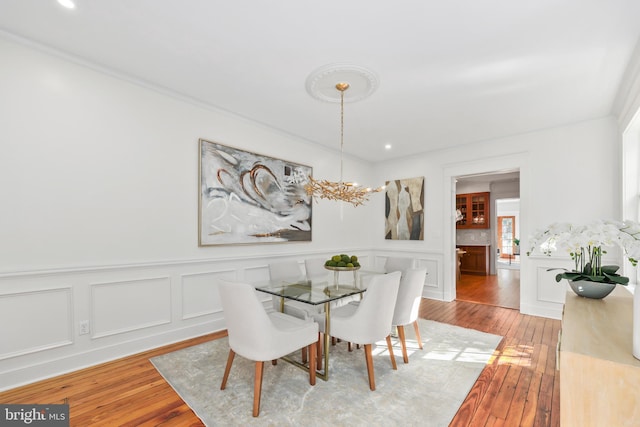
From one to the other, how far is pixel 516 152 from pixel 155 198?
4890 millimetres

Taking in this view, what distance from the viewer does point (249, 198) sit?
3.83 metres

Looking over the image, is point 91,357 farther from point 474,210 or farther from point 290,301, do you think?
point 474,210

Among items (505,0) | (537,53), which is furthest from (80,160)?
(537,53)

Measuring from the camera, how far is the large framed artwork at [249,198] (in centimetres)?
345

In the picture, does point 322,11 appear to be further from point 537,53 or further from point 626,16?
point 626,16

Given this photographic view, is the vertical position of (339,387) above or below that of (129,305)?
below

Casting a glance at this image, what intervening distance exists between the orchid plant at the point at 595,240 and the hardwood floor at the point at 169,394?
100cm

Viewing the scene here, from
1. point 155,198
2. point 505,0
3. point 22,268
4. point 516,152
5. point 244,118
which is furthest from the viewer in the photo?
point 516,152

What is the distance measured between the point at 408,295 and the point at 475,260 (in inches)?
249

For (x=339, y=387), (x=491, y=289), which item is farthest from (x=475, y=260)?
(x=339, y=387)

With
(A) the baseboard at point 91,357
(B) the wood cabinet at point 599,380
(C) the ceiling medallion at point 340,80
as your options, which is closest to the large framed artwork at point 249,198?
(A) the baseboard at point 91,357

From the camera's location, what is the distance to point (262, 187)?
13.1ft

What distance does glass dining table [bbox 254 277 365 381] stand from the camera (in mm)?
2373

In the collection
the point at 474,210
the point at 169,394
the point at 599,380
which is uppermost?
the point at 474,210
